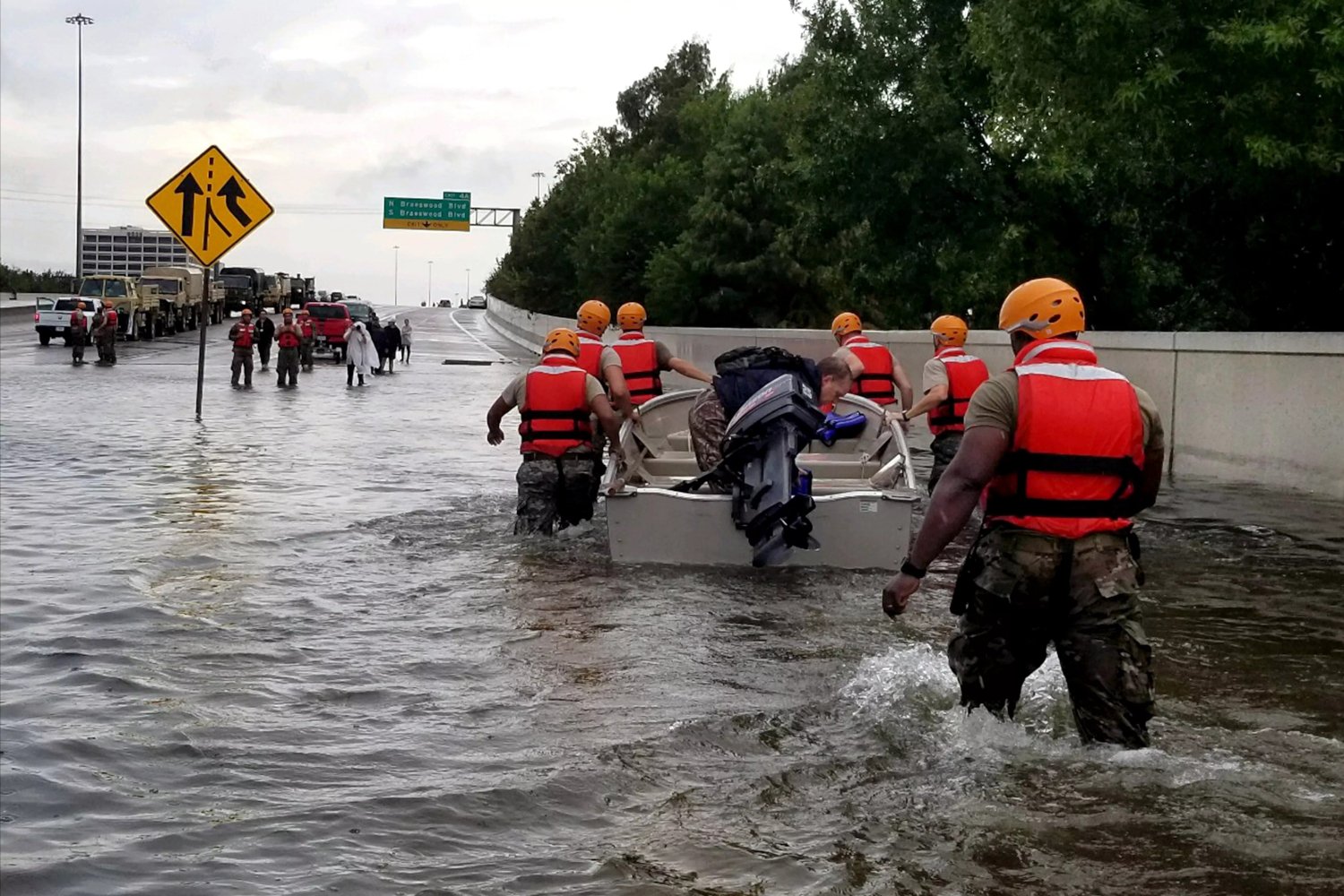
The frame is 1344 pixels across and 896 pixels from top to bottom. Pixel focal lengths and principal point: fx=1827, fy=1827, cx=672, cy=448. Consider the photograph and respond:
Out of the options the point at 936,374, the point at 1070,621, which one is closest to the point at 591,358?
the point at 936,374

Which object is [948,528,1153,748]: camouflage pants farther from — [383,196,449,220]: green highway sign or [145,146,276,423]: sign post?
[383,196,449,220]: green highway sign

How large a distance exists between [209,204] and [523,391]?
1343 centimetres

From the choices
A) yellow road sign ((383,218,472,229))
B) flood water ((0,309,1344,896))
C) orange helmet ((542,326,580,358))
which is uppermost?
yellow road sign ((383,218,472,229))

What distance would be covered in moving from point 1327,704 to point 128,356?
1714 inches

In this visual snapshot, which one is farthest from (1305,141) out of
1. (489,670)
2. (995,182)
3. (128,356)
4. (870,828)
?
(128,356)

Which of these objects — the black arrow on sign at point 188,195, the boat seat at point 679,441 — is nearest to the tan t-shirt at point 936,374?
the boat seat at point 679,441

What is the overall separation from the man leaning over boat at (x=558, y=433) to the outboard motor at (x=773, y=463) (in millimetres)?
1312

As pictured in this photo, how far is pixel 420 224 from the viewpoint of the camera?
102875 mm

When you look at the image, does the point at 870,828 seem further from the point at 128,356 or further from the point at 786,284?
the point at 786,284

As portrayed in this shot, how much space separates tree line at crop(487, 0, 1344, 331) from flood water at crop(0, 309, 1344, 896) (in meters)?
5.38

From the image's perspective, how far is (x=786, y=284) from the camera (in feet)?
200

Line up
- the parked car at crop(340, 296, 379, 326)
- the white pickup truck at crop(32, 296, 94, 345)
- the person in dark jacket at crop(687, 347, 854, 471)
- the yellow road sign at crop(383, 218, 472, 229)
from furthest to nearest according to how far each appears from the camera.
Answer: the yellow road sign at crop(383, 218, 472, 229), the parked car at crop(340, 296, 379, 326), the white pickup truck at crop(32, 296, 94, 345), the person in dark jacket at crop(687, 347, 854, 471)

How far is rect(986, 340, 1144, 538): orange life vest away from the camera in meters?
6.12

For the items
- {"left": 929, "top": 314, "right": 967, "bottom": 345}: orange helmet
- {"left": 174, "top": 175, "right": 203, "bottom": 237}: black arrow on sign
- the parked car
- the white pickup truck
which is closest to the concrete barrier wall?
{"left": 929, "top": 314, "right": 967, "bottom": 345}: orange helmet
